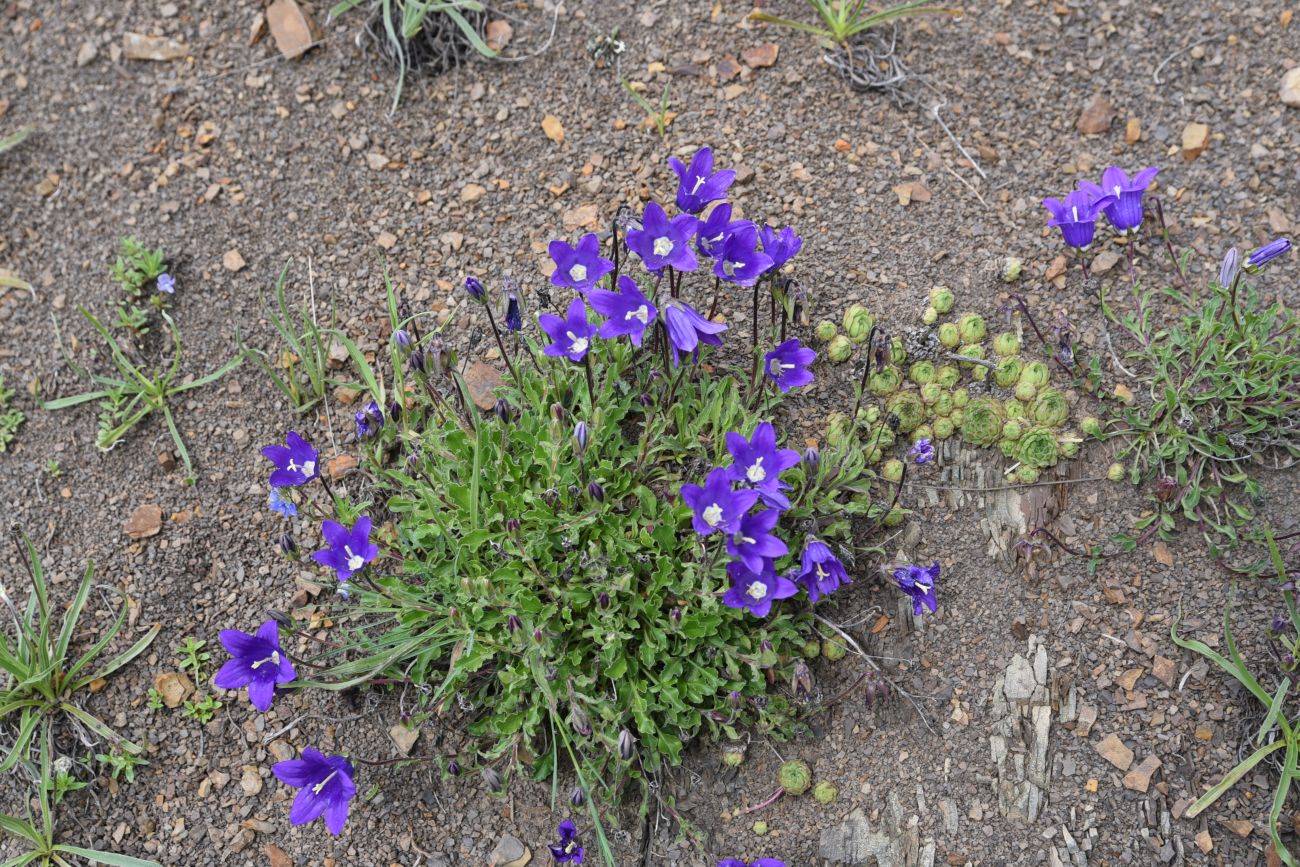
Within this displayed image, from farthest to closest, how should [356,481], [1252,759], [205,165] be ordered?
[205,165]
[356,481]
[1252,759]

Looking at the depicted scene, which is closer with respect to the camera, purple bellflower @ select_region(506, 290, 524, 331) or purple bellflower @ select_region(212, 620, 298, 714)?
purple bellflower @ select_region(212, 620, 298, 714)

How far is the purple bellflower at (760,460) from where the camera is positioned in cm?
326

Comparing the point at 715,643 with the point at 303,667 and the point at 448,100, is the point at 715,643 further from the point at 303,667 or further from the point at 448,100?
the point at 448,100

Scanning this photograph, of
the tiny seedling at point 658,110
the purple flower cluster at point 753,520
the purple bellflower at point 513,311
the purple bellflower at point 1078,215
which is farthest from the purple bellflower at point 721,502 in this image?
the tiny seedling at point 658,110

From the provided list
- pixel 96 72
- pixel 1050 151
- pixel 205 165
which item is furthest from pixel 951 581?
pixel 96 72

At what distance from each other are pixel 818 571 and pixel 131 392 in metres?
3.29

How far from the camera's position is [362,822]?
374 centimetres

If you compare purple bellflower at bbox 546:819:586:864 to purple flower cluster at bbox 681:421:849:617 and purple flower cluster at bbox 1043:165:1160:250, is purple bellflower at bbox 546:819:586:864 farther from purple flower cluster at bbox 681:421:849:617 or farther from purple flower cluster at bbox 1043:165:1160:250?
purple flower cluster at bbox 1043:165:1160:250

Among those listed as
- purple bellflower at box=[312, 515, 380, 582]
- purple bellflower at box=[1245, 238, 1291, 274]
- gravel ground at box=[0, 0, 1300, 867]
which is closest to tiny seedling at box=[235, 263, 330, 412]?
gravel ground at box=[0, 0, 1300, 867]

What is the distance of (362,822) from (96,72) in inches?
172

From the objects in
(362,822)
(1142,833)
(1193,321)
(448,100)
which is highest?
(448,100)

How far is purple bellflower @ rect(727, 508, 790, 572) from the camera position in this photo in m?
3.18

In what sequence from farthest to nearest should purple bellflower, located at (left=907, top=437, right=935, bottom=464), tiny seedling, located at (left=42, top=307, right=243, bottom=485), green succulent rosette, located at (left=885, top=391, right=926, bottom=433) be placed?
tiny seedling, located at (left=42, top=307, right=243, bottom=485) < green succulent rosette, located at (left=885, top=391, right=926, bottom=433) < purple bellflower, located at (left=907, top=437, right=935, bottom=464)

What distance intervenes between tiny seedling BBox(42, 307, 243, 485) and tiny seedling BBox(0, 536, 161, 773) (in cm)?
71
